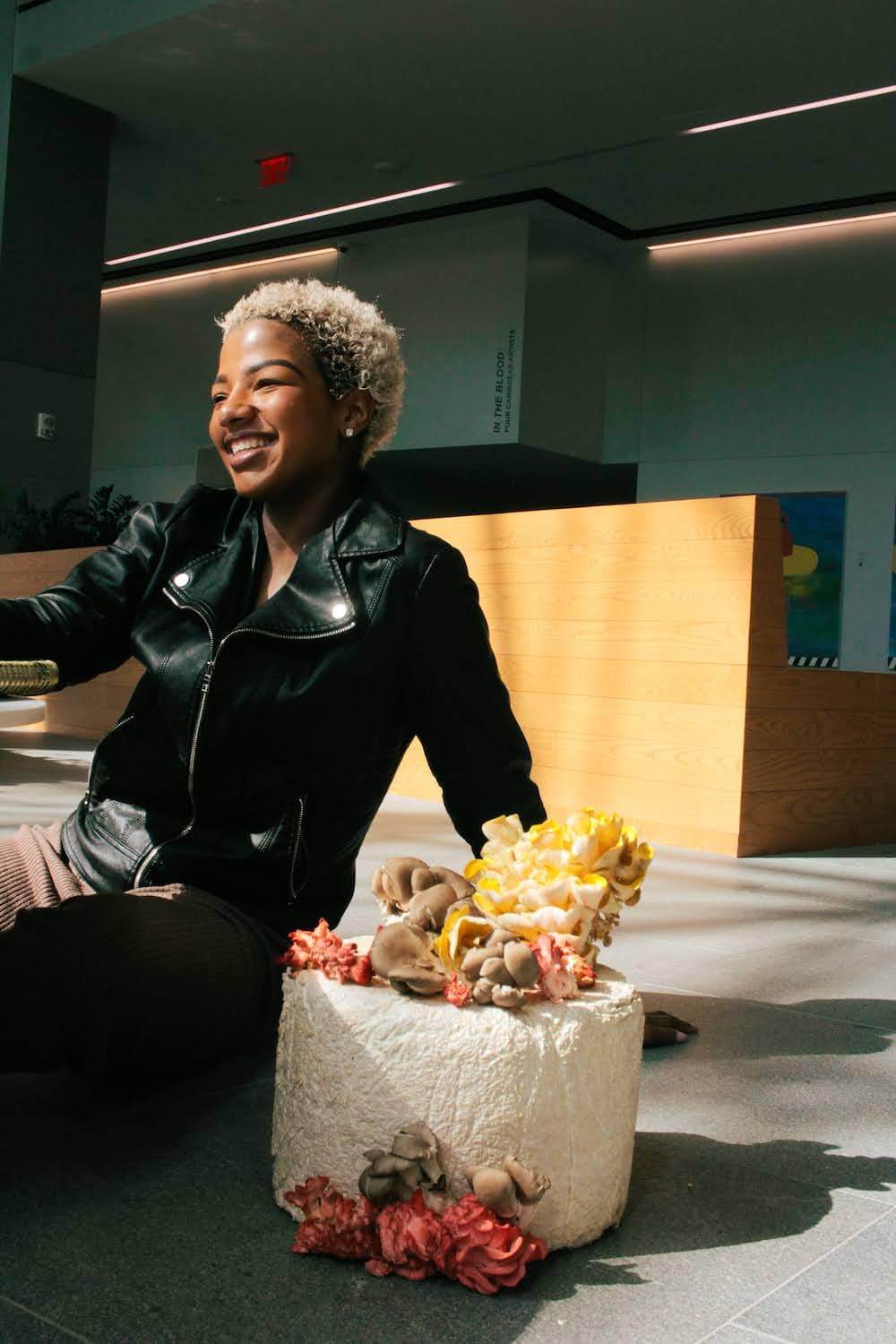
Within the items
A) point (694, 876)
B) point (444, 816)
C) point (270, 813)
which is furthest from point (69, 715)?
point (270, 813)

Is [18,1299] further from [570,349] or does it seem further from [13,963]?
[570,349]

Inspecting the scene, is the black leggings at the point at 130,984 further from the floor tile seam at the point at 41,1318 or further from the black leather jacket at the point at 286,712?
the floor tile seam at the point at 41,1318

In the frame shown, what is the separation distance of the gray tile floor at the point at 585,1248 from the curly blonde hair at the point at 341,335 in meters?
1.06

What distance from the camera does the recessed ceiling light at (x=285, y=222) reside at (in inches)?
459

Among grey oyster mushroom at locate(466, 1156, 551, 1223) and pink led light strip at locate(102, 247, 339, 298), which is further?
pink led light strip at locate(102, 247, 339, 298)

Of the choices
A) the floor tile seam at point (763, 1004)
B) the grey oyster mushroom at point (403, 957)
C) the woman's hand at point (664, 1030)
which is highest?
the grey oyster mushroom at point (403, 957)

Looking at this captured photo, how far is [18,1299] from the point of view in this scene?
1271 mm

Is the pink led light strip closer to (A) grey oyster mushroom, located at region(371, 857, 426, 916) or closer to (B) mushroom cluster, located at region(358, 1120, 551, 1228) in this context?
(A) grey oyster mushroom, located at region(371, 857, 426, 916)

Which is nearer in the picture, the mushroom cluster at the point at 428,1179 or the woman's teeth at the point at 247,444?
the mushroom cluster at the point at 428,1179

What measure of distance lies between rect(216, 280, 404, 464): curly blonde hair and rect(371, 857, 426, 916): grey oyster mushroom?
0.73 metres

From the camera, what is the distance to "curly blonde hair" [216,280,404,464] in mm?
1956

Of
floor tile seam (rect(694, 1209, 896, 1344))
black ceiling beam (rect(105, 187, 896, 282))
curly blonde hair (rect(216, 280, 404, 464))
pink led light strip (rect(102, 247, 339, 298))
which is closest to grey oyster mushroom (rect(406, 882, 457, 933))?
floor tile seam (rect(694, 1209, 896, 1344))

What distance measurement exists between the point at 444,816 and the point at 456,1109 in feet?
13.6

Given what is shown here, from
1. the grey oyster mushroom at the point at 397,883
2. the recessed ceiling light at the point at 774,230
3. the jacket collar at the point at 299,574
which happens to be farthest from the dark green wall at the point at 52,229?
the grey oyster mushroom at the point at 397,883
